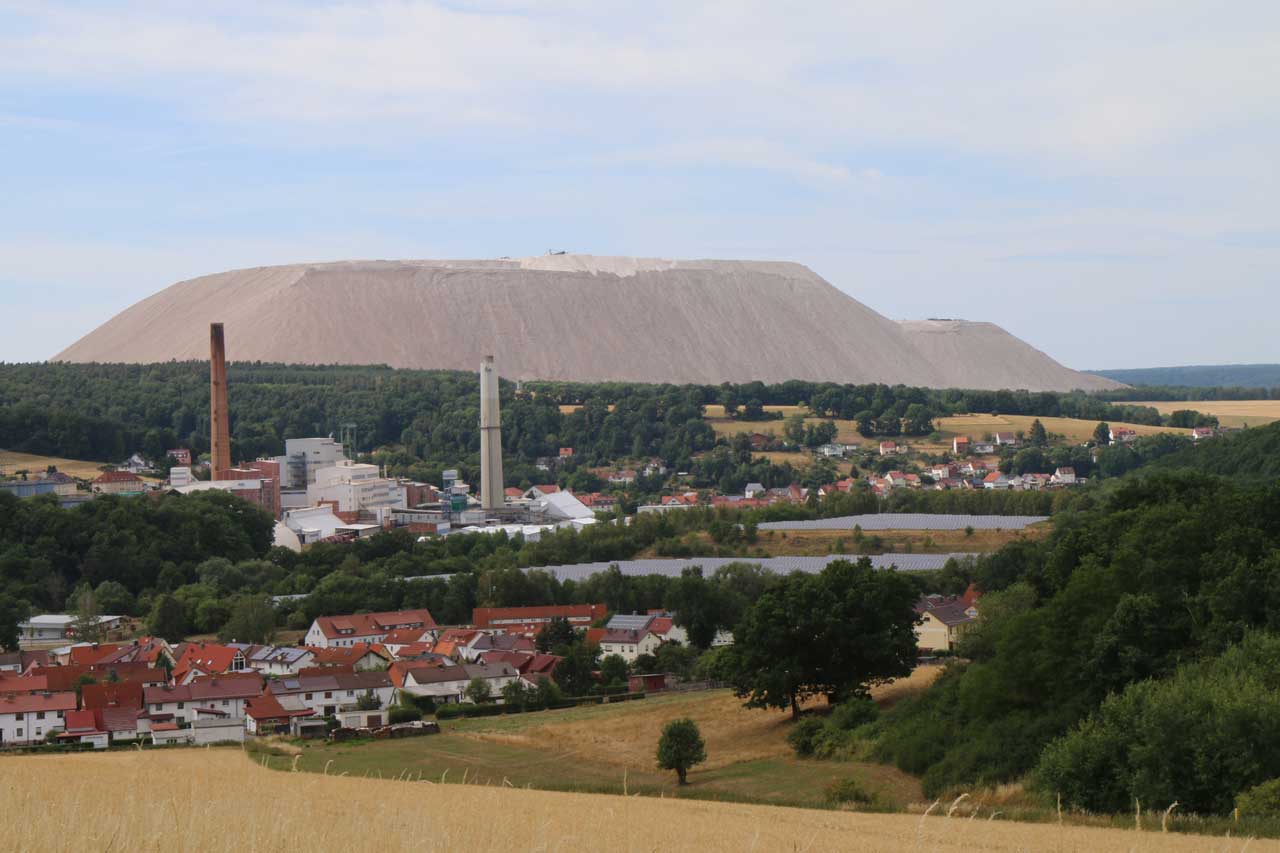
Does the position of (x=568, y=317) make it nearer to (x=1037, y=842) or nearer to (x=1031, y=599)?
(x=1031, y=599)

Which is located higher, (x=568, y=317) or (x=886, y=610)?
(x=568, y=317)

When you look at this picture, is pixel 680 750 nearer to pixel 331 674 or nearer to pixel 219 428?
pixel 331 674

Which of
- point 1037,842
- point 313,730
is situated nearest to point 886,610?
point 313,730

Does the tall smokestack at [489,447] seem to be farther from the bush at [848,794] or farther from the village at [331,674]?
the bush at [848,794]

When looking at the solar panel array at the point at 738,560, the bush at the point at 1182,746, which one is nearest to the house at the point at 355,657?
the solar panel array at the point at 738,560

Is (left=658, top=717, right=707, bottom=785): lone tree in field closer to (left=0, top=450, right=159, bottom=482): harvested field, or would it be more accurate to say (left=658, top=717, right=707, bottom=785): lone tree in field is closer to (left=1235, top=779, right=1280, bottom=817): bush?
(left=1235, top=779, right=1280, bottom=817): bush

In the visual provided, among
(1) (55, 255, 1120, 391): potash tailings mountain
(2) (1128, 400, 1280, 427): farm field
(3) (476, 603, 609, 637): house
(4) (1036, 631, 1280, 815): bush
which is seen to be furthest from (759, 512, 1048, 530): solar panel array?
(1) (55, 255, 1120, 391): potash tailings mountain
